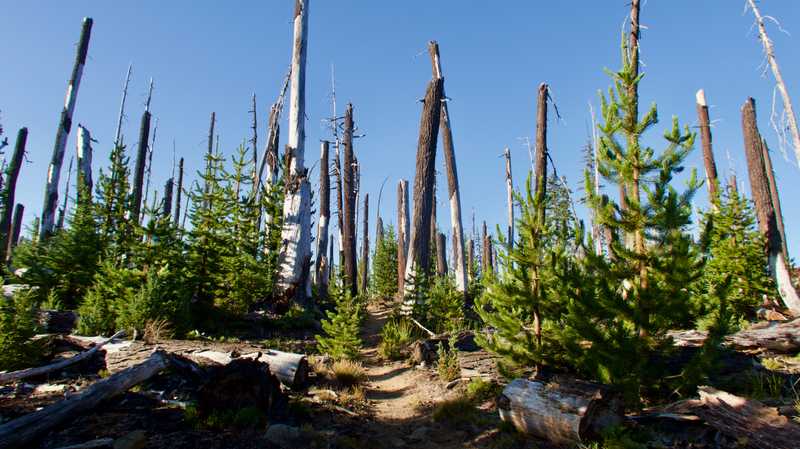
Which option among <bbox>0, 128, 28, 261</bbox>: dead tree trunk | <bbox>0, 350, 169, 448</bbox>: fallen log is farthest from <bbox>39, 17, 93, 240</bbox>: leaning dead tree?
<bbox>0, 350, 169, 448</bbox>: fallen log

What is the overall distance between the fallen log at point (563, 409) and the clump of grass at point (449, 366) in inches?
93.7

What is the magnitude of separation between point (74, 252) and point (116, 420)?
24.6ft

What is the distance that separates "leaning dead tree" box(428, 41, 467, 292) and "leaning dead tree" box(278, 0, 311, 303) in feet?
16.7

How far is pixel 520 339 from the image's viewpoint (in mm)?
6488

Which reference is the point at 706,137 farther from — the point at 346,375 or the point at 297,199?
the point at 346,375

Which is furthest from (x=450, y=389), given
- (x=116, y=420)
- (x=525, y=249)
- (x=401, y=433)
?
(x=116, y=420)

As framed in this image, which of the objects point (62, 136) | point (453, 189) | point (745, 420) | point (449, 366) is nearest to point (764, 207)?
point (453, 189)

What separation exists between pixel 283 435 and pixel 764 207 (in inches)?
660

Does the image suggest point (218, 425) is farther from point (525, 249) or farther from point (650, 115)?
point (650, 115)

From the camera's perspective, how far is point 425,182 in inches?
529

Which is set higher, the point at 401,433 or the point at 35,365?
the point at 35,365

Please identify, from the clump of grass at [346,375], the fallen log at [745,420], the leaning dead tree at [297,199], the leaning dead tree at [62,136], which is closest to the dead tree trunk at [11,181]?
the leaning dead tree at [62,136]

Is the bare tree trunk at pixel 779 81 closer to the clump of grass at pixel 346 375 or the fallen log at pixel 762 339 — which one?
the fallen log at pixel 762 339

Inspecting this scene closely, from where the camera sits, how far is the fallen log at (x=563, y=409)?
4.42 meters
